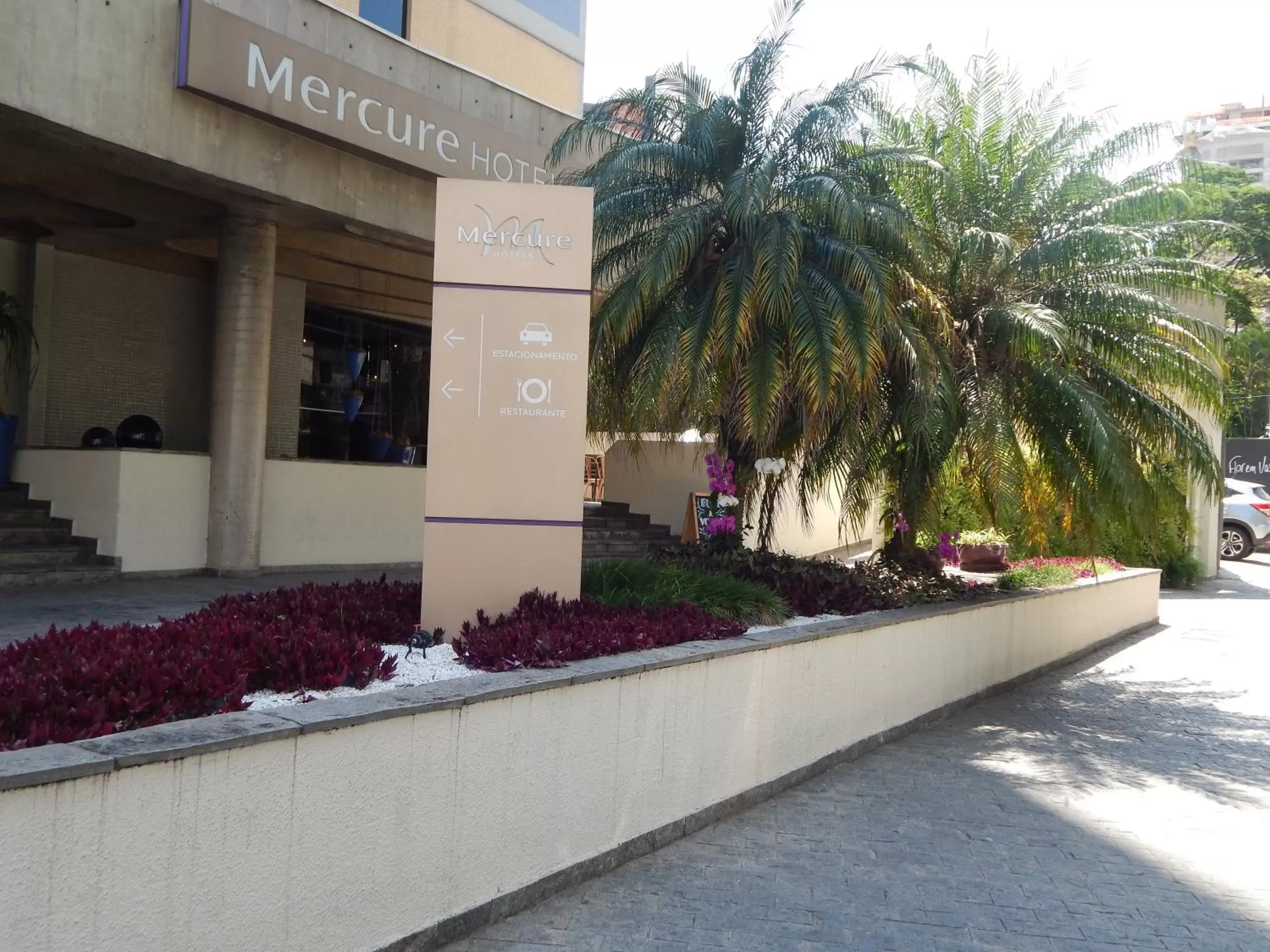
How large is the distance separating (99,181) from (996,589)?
33.5 ft

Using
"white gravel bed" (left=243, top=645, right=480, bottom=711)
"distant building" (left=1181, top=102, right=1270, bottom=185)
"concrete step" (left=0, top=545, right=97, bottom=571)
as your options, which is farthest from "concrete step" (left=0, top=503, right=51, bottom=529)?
"distant building" (left=1181, top=102, right=1270, bottom=185)

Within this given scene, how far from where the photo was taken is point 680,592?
767 centimetres

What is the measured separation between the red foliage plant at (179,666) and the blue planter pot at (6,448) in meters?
7.44

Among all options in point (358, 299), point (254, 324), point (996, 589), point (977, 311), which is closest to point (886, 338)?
point (977, 311)

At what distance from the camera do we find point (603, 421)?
10336 mm

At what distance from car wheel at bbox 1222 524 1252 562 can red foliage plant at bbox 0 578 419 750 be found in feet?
89.6

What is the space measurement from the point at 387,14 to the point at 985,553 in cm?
1063

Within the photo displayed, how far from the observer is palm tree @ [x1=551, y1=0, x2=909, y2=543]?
29.7ft

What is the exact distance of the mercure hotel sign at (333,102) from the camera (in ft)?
32.6

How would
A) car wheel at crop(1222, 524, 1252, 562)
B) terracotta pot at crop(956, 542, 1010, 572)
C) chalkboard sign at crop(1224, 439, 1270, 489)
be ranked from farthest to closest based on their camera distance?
chalkboard sign at crop(1224, 439, 1270, 489) < car wheel at crop(1222, 524, 1252, 562) < terracotta pot at crop(956, 542, 1010, 572)

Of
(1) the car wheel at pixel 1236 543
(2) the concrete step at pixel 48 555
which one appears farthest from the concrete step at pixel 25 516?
(1) the car wheel at pixel 1236 543

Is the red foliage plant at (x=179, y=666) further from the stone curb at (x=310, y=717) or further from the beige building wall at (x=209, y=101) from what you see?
the beige building wall at (x=209, y=101)

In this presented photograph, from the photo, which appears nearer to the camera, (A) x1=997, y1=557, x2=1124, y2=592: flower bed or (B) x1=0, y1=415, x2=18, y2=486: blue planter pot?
(B) x1=0, y1=415, x2=18, y2=486: blue planter pot

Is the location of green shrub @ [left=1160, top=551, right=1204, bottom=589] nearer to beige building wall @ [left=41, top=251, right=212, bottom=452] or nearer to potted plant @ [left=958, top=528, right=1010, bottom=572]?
potted plant @ [left=958, top=528, right=1010, bottom=572]
